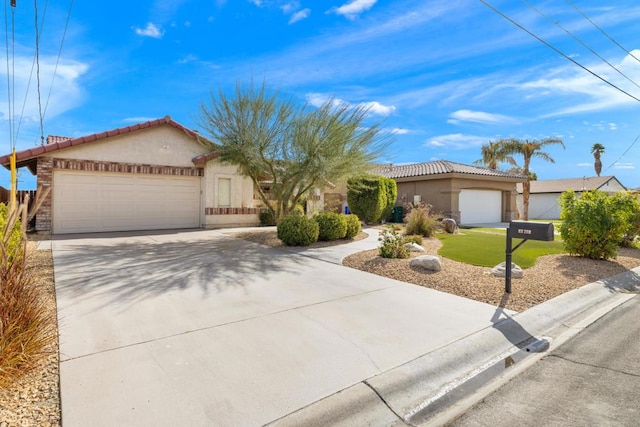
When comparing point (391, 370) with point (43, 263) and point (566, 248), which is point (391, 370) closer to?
point (43, 263)

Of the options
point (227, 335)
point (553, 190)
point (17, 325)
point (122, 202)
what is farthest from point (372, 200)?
point (553, 190)

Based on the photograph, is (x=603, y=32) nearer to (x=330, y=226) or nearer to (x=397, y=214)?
(x=330, y=226)

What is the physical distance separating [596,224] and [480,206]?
48.6ft

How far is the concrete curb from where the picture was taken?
2680 millimetres

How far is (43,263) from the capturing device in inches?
293

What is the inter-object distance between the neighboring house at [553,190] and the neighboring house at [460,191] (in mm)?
14665

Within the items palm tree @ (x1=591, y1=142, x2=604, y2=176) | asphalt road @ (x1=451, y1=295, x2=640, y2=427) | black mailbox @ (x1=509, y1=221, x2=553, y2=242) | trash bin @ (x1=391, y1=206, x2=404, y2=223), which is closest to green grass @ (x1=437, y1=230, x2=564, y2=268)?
black mailbox @ (x1=509, y1=221, x2=553, y2=242)

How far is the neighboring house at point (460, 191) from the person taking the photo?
20844 millimetres

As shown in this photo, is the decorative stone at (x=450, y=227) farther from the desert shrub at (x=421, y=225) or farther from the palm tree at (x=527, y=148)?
the palm tree at (x=527, y=148)

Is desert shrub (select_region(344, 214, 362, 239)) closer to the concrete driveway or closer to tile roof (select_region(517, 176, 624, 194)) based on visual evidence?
the concrete driveway

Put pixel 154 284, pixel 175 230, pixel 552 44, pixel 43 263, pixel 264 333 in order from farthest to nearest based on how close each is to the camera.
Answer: pixel 175 230 < pixel 552 44 < pixel 43 263 < pixel 154 284 < pixel 264 333

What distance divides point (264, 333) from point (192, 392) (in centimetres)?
128

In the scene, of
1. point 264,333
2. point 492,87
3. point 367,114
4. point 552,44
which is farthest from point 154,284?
point 492,87

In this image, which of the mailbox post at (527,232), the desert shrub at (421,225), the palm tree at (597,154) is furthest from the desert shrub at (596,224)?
the palm tree at (597,154)
